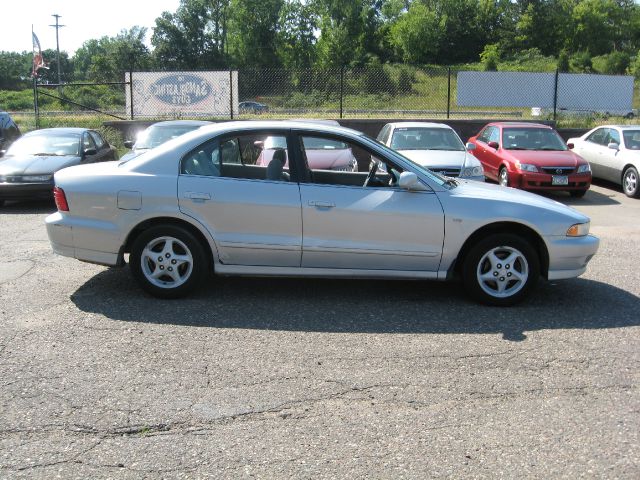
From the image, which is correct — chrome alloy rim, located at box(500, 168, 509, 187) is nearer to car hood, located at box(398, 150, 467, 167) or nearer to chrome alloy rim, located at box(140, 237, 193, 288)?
car hood, located at box(398, 150, 467, 167)

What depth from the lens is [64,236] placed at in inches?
243

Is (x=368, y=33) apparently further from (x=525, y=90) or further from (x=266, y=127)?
(x=266, y=127)

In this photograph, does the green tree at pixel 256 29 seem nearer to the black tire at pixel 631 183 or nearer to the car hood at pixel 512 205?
the black tire at pixel 631 183

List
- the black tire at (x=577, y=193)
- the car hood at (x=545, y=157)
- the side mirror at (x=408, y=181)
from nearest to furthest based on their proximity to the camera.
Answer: the side mirror at (x=408, y=181), the car hood at (x=545, y=157), the black tire at (x=577, y=193)

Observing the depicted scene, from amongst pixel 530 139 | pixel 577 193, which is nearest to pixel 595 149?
pixel 530 139

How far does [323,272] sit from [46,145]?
859cm

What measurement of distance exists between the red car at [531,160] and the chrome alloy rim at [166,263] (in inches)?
304

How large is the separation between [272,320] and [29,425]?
7.36 ft

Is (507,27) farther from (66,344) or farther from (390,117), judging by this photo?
(66,344)

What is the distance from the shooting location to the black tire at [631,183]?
13.6 m

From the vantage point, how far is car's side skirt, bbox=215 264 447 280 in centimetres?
602

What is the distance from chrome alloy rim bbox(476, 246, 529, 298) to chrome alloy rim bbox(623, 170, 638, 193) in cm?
894

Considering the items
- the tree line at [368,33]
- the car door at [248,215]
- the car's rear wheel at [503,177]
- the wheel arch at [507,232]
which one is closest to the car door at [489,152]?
the car's rear wheel at [503,177]

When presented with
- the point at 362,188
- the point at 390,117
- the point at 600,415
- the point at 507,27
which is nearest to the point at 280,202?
the point at 362,188
